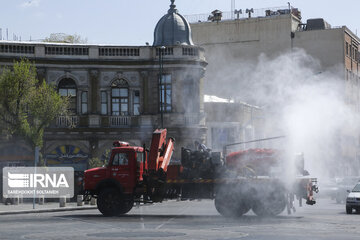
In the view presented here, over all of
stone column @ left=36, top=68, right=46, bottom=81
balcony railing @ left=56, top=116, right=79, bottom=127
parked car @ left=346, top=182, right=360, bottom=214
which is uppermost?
stone column @ left=36, top=68, right=46, bottom=81

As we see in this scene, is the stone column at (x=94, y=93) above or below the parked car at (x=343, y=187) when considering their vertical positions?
above

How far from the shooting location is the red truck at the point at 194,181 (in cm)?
2844

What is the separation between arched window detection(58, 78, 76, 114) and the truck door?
84.4 ft

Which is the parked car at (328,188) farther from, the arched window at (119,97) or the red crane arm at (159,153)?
the red crane arm at (159,153)

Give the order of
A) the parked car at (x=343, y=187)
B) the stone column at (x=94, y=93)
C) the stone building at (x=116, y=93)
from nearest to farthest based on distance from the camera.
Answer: the parked car at (x=343, y=187) → the stone building at (x=116, y=93) → the stone column at (x=94, y=93)

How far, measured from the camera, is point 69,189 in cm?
4691

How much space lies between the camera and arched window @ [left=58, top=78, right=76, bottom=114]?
55.1 metres

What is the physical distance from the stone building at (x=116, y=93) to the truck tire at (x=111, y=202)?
79.0ft

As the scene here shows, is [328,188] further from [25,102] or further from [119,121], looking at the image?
[25,102]

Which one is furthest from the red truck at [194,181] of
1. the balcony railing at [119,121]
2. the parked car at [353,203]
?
the balcony railing at [119,121]

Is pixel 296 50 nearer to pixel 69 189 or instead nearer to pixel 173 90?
pixel 173 90

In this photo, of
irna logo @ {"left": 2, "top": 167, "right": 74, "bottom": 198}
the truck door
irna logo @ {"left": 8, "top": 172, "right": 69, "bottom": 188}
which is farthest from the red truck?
irna logo @ {"left": 8, "top": 172, "right": 69, "bottom": 188}

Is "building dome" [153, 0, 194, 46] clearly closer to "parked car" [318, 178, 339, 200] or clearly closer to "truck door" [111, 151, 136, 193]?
"parked car" [318, 178, 339, 200]

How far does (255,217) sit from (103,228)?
23.6 ft
